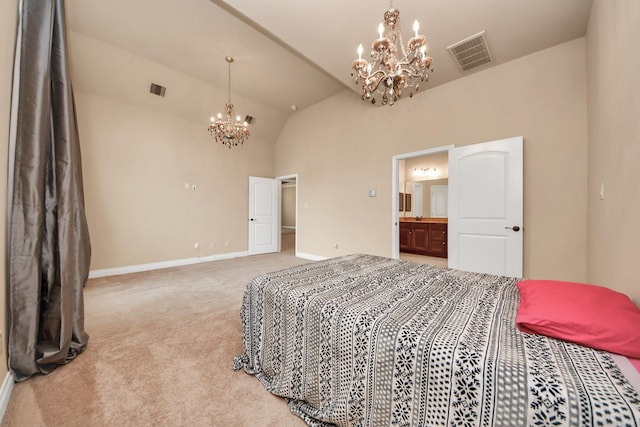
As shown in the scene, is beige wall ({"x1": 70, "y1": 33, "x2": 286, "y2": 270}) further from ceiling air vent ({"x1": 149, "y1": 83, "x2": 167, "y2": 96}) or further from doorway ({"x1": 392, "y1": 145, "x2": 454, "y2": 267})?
doorway ({"x1": 392, "y1": 145, "x2": 454, "y2": 267})

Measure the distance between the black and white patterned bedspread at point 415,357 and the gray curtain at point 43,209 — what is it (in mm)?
1307

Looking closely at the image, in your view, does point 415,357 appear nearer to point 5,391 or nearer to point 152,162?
point 5,391

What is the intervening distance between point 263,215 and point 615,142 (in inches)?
225

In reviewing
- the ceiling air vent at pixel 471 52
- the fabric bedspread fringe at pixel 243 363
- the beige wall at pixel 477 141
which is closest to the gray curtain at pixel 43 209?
the fabric bedspread fringe at pixel 243 363

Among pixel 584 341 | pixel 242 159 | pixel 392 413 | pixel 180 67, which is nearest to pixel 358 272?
pixel 392 413

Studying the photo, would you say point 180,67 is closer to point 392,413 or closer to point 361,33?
point 361,33

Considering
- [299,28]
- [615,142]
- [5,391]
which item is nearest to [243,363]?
[5,391]

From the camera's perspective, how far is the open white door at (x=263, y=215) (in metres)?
6.07

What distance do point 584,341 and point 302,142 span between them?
549 cm

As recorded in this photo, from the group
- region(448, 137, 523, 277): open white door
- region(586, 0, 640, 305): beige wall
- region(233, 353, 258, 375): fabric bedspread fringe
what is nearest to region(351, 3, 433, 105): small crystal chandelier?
region(586, 0, 640, 305): beige wall

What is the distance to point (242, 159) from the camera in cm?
590

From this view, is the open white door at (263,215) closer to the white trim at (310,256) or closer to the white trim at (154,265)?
the white trim at (154,265)

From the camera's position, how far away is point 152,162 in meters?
4.66

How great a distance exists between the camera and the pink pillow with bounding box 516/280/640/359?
0.86 m
